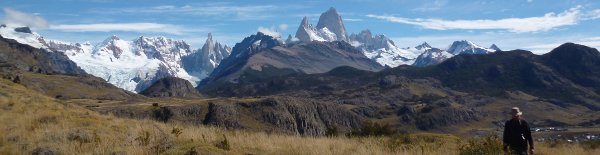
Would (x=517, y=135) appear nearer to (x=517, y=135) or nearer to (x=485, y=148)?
(x=517, y=135)

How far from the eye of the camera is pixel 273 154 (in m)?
16.0

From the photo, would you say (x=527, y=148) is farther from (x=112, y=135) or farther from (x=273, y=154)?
(x=112, y=135)

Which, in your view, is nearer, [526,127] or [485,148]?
[526,127]

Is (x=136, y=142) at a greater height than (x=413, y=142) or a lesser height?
greater

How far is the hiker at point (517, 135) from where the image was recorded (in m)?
18.5

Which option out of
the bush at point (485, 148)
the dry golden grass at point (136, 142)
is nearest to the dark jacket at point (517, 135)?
the bush at point (485, 148)

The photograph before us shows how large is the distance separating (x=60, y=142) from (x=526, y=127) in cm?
1486

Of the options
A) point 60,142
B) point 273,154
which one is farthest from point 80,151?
point 273,154

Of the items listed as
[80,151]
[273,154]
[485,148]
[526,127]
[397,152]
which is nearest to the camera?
[80,151]

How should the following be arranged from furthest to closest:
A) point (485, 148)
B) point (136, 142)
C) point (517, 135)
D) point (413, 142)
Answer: point (413, 142) < point (485, 148) < point (517, 135) < point (136, 142)

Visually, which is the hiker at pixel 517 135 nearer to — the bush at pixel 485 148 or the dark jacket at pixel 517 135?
the dark jacket at pixel 517 135

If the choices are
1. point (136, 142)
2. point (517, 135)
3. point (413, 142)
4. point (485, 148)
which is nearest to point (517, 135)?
point (517, 135)

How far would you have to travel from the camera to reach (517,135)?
61.3 feet

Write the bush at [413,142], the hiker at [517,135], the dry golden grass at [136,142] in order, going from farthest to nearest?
the bush at [413,142], the hiker at [517,135], the dry golden grass at [136,142]
